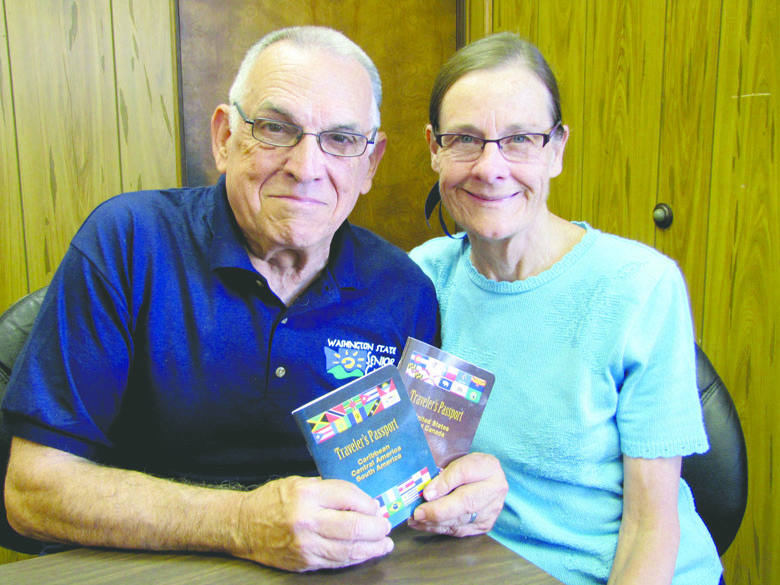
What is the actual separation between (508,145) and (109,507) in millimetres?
1020

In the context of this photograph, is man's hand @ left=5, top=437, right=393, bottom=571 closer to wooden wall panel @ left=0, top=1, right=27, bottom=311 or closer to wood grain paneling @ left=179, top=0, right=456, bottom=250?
wooden wall panel @ left=0, top=1, right=27, bottom=311

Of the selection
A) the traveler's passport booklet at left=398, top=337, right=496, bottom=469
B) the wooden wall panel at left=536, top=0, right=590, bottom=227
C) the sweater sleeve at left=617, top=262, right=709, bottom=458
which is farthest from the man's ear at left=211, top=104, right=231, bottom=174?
the wooden wall panel at left=536, top=0, right=590, bottom=227

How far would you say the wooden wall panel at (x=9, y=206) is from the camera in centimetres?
248

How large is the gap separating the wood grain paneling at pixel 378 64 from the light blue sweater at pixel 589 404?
2.13 metres

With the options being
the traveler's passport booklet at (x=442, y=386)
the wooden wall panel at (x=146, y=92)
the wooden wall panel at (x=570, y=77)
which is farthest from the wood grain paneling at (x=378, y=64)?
the traveler's passport booklet at (x=442, y=386)

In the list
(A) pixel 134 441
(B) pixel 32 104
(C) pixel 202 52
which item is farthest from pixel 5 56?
(A) pixel 134 441

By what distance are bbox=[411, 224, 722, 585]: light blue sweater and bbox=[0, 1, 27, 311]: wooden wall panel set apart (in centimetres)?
217

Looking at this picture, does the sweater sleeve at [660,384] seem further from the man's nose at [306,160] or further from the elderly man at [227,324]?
the man's nose at [306,160]

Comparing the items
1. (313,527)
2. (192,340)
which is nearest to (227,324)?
(192,340)

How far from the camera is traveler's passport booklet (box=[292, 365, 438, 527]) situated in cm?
88

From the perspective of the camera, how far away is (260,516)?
0.91 meters

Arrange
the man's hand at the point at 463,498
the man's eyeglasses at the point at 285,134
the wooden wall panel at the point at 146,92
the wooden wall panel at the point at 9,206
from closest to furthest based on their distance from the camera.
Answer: the man's hand at the point at 463,498 < the man's eyeglasses at the point at 285,134 < the wooden wall panel at the point at 9,206 < the wooden wall panel at the point at 146,92

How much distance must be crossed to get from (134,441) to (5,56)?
202 cm

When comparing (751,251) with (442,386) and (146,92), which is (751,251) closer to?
(442,386)
